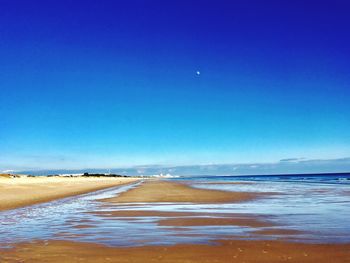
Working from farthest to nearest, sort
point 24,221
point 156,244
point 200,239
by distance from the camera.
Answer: point 24,221
point 200,239
point 156,244

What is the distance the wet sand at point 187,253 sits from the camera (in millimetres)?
8492

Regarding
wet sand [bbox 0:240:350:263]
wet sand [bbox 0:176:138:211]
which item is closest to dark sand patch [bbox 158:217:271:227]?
wet sand [bbox 0:240:350:263]

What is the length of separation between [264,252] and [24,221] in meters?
10.8

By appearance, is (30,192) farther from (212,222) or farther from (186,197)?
(212,222)

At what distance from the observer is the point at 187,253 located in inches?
358

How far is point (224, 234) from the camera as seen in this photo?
11.9 meters

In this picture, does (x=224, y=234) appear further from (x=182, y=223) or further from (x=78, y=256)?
(x=78, y=256)

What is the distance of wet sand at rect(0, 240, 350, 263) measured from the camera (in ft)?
27.9

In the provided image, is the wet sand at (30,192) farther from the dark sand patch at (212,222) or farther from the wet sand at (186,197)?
the dark sand patch at (212,222)

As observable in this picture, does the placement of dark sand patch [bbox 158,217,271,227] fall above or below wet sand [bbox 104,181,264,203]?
below

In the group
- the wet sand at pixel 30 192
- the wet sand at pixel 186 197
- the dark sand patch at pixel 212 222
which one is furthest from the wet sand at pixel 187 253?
the wet sand at pixel 186 197

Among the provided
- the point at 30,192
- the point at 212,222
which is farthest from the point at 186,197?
the point at 212,222

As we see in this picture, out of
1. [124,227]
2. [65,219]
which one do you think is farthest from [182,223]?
[65,219]

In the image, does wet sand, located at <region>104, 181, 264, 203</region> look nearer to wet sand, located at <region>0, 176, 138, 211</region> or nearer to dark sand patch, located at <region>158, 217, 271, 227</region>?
wet sand, located at <region>0, 176, 138, 211</region>
